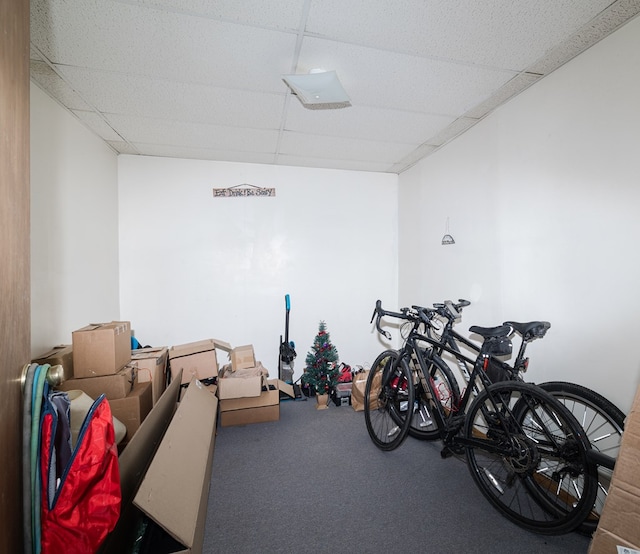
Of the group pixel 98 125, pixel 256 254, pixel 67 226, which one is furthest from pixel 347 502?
pixel 98 125

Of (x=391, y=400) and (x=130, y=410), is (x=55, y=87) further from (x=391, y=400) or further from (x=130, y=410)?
(x=391, y=400)

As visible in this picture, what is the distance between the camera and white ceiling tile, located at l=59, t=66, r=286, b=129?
1.82 m

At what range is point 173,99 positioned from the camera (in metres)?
2.02

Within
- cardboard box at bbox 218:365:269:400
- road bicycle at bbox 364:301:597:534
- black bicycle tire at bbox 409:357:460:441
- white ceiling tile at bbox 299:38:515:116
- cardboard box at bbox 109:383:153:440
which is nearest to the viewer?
road bicycle at bbox 364:301:597:534

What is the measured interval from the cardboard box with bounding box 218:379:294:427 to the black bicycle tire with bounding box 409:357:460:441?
1.19 meters

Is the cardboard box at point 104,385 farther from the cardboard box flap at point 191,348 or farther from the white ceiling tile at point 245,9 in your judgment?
the white ceiling tile at point 245,9

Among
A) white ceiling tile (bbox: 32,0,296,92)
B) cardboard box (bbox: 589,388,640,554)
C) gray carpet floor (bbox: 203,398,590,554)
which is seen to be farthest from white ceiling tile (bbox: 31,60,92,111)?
cardboard box (bbox: 589,388,640,554)

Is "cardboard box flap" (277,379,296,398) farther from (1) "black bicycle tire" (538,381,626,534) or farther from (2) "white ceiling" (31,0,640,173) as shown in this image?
(2) "white ceiling" (31,0,640,173)

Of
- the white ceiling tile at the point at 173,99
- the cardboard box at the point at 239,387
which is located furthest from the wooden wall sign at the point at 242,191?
the cardboard box at the point at 239,387

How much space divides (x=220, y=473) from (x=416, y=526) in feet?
4.09

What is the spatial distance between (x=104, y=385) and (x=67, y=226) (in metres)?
1.17

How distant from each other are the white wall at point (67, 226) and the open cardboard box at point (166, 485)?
3.10ft

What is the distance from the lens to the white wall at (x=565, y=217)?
1.44 metres

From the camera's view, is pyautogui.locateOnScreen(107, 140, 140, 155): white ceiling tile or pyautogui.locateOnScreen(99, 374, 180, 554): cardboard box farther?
pyautogui.locateOnScreen(107, 140, 140, 155): white ceiling tile
